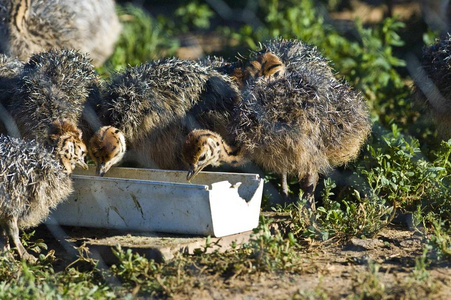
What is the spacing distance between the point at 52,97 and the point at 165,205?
4.13 ft

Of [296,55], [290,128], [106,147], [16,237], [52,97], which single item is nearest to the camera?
[16,237]

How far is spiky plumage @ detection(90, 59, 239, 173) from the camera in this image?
5.13m

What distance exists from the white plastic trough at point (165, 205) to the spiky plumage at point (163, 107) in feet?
1.32

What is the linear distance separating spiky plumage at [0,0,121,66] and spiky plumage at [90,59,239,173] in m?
2.08

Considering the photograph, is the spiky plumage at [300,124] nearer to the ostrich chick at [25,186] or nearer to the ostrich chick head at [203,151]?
the ostrich chick head at [203,151]

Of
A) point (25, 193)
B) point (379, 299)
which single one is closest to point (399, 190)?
point (379, 299)

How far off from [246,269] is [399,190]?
163 centimetres

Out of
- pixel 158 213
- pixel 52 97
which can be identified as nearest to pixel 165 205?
pixel 158 213

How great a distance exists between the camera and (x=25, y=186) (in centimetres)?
436

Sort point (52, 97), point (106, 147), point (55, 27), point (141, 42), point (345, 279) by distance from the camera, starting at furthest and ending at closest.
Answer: point (141, 42) < point (55, 27) < point (52, 97) < point (106, 147) < point (345, 279)

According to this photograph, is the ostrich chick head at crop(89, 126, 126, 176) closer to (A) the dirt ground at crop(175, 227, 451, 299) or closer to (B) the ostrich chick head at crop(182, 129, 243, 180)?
(B) the ostrich chick head at crop(182, 129, 243, 180)

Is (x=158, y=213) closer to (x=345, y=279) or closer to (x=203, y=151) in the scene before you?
(x=203, y=151)

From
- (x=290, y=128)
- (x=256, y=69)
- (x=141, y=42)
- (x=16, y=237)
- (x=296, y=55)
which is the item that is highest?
(x=141, y=42)

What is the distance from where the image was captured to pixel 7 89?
555 centimetres
